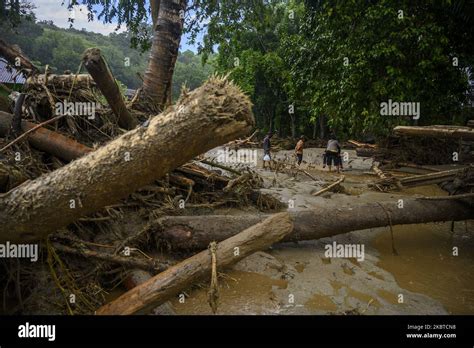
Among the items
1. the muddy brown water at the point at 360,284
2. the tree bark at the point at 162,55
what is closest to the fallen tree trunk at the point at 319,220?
the muddy brown water at the point at 360,284

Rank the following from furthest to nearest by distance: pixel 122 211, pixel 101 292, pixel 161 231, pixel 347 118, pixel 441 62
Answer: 1. pixel 347 118
2. pixel 441 62
3. pixel 122 211
4. pixel 161 231
5. pixel 101 292

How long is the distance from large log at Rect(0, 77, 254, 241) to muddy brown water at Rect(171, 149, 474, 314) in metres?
1.54

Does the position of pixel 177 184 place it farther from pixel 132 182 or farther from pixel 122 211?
pixel 132 182

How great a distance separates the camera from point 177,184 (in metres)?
5.72

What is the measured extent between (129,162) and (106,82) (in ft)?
6.18

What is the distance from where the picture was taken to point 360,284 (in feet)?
13.4

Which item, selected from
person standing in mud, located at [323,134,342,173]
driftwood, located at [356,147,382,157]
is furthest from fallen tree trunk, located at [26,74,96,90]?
driftwood, located at [356,147,382,157]

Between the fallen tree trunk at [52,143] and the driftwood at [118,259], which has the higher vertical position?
the fallen tree trunk at [52,143]

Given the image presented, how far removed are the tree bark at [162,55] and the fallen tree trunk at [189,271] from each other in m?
4.29

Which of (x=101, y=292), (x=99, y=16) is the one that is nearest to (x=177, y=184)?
(x=101, y=292)

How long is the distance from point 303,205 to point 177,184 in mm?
3018

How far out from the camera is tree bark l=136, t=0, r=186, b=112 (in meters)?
6.42

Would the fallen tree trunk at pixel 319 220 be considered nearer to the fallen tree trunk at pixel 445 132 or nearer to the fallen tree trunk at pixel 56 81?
the fallen tree trunk at pixel 445 132

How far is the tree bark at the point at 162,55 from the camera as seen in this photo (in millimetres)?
6422
